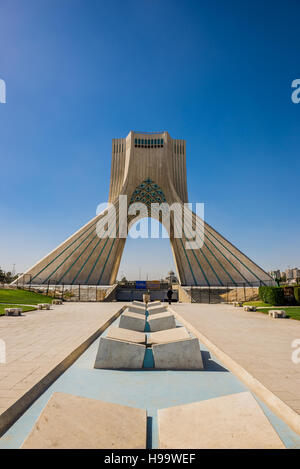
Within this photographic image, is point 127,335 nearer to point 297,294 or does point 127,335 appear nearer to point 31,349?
point 31,349

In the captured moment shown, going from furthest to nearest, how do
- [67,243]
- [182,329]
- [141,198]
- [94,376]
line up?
[141,198] → [67,243] → [182,329] → [94,376]

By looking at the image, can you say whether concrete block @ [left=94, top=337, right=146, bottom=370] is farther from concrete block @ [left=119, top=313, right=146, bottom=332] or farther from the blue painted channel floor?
concrete block @ [left=119, top=313, right=146, bottom=332]

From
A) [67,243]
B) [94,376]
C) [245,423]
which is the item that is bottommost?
[94,376]

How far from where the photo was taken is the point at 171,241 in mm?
27359

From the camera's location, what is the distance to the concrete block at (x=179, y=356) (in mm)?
4289

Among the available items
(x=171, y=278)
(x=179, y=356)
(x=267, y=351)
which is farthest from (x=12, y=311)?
(x=171, y=278)

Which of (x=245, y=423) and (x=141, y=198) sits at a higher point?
(x=141, y=198)

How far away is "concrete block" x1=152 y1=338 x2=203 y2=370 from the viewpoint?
4289 mm

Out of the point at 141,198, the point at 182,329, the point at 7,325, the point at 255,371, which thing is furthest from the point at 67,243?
the point at 255,371

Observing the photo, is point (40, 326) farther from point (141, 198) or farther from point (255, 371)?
point (141, 198)

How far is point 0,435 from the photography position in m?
2.30

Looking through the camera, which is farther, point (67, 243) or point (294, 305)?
point (67, 243)

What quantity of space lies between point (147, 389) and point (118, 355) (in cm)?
90
